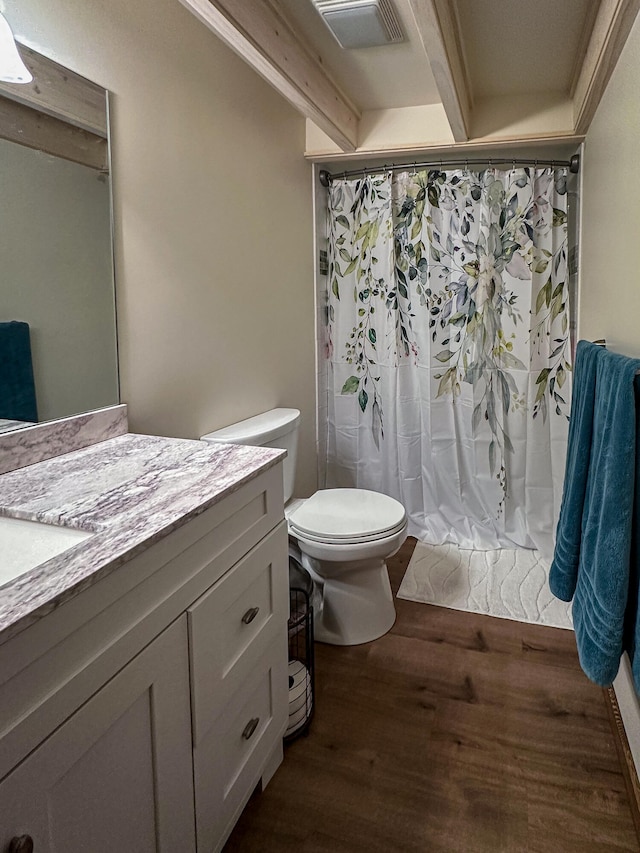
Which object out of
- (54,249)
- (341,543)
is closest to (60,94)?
(54,249)

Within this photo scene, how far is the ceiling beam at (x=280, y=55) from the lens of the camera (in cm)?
138

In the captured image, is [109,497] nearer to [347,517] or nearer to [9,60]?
[9,60]

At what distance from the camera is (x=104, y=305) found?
4.75ft

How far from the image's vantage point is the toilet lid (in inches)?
74.7

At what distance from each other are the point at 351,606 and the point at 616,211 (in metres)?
1.61

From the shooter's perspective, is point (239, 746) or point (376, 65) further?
point (376, 65)

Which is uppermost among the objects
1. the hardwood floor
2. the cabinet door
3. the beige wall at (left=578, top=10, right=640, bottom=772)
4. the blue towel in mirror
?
the beige wall at (left=578, top=10, right=640, bottom=772)

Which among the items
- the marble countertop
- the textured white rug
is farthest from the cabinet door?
the textured white rug

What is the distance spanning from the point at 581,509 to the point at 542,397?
126 cm

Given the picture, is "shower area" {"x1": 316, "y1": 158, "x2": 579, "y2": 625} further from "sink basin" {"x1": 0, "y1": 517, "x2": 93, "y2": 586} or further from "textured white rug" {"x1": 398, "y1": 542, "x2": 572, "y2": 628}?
"sink basin" {"x1": 0, "y1": 517, "x2": 93, "y2": 586}

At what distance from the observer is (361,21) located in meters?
1.71

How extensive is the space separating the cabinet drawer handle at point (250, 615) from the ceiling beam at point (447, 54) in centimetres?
148

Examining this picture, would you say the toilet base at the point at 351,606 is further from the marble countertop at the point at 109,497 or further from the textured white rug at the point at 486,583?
the marble countertop at the point at 109,497

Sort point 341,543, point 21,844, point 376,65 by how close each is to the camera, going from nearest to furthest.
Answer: point 21,844
point 341,543
point 376,65
